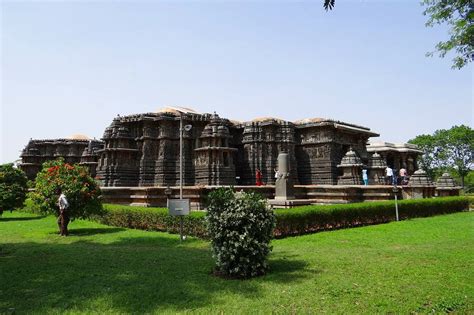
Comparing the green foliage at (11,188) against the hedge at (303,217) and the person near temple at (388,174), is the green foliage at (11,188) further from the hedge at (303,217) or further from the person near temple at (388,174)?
the person near temple at (388,174)

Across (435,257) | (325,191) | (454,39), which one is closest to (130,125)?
(325,191)

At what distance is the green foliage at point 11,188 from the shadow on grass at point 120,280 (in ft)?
42.2

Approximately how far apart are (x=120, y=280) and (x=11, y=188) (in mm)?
18645

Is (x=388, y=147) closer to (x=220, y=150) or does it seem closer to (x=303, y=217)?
(x=220, y=150)

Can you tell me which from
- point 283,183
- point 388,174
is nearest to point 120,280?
point 283,183

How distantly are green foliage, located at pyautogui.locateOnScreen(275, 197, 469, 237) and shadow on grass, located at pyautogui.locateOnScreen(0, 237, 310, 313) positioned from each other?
3.67m

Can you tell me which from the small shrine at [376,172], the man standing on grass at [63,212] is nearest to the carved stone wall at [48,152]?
the man standing on grass at [63,212]

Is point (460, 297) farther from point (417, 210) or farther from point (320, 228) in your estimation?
point (417, 210)

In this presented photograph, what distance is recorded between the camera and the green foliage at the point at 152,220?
12.5 metres

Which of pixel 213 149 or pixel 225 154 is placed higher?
pixel 213 149

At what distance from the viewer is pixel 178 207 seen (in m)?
11.5

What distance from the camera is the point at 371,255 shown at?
858cm

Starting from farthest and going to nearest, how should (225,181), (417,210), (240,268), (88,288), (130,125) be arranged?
(130,125) < (225,181) < (417,210) < (240,268) < (88,288)

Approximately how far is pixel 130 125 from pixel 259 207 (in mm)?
25190
